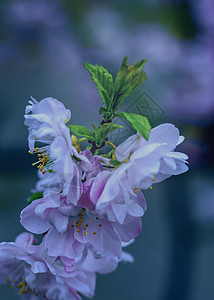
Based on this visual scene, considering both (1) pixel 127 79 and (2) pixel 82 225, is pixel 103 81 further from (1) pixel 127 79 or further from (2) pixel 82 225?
(2) pixel 82 225

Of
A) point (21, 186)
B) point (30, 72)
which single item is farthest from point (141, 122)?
point (30, 72)

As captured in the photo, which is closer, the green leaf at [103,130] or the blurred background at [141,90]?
the green leaf at [103,130]

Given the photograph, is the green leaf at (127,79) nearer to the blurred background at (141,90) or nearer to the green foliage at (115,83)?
the green foliage at (115,83)

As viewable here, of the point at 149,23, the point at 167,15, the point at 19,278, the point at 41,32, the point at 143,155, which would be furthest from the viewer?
the point at 41,32

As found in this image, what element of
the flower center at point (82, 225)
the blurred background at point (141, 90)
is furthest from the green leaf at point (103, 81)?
the blurred background at point (141, 90)

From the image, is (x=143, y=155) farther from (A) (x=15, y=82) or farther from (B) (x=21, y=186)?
(A) (x=15, y=82)


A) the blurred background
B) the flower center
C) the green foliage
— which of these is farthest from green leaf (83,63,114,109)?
the blurred background
